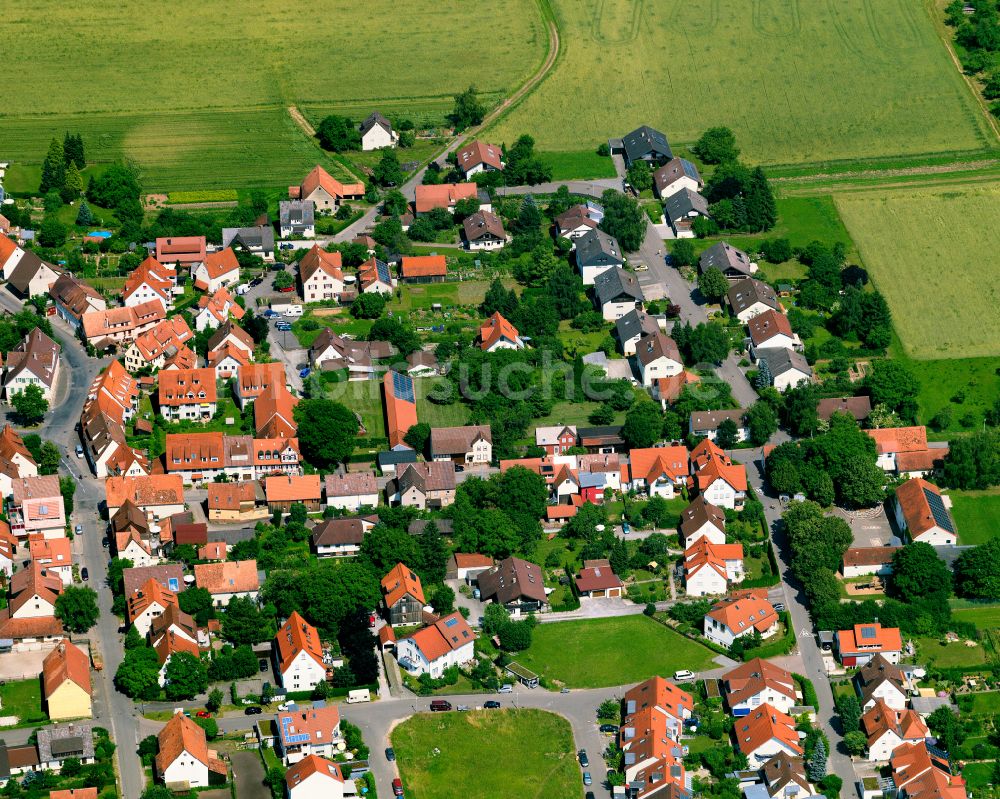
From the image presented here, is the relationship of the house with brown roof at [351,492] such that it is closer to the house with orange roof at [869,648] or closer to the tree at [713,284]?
the house with orange roof at [869,648]

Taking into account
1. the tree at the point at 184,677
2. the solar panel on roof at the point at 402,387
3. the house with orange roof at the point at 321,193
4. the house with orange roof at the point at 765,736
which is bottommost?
the house with orange roof at the point at 765,736

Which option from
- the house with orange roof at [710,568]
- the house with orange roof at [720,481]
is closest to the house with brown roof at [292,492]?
the house with orange roof at [710,568]

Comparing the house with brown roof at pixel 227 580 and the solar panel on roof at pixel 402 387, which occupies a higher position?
the solar panel on roof at pixel 402 387

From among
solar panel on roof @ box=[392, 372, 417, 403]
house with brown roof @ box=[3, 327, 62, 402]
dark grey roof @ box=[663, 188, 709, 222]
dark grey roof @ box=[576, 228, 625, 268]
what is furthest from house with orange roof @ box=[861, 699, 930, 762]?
dark grey roof @ box=[663, 188, 709, 222]

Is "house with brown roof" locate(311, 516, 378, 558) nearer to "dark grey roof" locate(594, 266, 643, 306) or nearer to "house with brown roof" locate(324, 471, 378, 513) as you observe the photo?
"house with brown roof" locate(324, 471, 378, 513)

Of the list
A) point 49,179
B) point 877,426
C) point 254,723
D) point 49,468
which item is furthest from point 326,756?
point 49,179

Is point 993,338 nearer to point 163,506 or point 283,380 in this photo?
point 283,380
